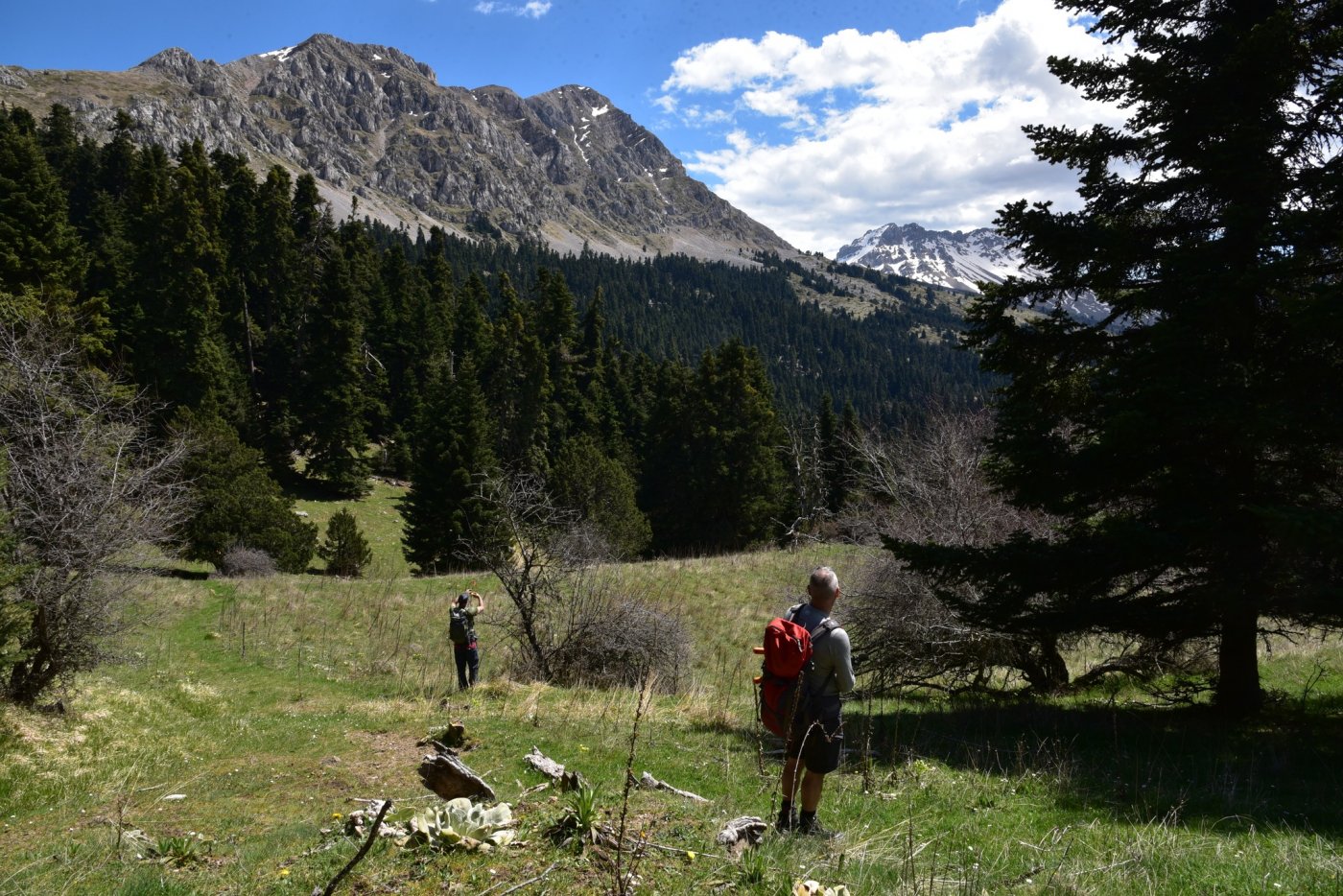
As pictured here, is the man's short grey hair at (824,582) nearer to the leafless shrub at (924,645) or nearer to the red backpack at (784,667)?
the red backpack at (784,667)

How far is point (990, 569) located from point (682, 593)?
50.9 feet

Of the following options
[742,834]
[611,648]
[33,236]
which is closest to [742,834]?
[742,834]

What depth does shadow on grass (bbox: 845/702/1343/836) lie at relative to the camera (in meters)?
5.52

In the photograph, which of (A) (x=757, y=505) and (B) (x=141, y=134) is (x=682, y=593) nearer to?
(A) (x=757, y=505)

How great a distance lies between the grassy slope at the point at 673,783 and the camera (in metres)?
3.93

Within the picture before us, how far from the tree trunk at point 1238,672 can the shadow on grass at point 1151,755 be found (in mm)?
214

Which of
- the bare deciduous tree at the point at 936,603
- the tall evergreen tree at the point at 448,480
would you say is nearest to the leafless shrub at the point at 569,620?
the bare deciduous tree at the point at 936,603

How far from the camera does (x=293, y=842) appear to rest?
4.95m

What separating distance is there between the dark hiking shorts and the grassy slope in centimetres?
50

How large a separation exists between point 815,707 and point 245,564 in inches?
976

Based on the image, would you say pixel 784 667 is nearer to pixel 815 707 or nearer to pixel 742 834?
pixel 815 707

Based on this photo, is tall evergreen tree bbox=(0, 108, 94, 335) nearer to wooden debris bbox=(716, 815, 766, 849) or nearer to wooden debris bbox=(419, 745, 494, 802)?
wooden debris bbox=(419, 745, 494, 802)

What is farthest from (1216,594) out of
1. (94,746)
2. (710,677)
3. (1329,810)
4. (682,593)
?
(682,593)

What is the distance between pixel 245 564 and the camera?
24234 millimetres
